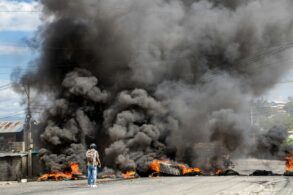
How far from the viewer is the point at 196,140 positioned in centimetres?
3362

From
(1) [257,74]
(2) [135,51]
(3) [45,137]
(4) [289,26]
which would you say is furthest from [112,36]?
(4) [289,26]

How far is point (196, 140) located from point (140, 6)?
37.5 ft

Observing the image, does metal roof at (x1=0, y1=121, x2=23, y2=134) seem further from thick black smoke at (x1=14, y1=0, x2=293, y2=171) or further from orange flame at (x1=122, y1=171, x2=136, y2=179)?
orange flame at (x1=122, y1=171, x2=136, y2=179)

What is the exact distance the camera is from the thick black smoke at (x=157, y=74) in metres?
32.7

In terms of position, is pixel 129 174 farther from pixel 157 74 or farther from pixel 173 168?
pixel 157 74

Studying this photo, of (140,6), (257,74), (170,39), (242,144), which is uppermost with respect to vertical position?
(140,6)

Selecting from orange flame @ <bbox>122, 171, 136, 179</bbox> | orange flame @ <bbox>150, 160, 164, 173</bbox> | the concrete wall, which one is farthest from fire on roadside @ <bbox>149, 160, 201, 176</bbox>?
the concrete wall

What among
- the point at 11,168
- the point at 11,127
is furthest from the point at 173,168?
the point at 11,127

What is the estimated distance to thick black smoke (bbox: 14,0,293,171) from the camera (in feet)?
107

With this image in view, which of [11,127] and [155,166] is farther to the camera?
[11,127]

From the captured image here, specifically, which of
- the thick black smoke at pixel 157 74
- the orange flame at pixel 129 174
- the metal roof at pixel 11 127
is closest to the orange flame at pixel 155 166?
the orange flame at pixel 129 174

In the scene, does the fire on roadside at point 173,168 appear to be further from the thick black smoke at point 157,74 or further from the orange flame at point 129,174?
the thick black smoke at point 157,74

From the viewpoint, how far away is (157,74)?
3484 centimetres

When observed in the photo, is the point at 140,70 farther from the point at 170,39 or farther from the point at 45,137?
the point at 45,137
